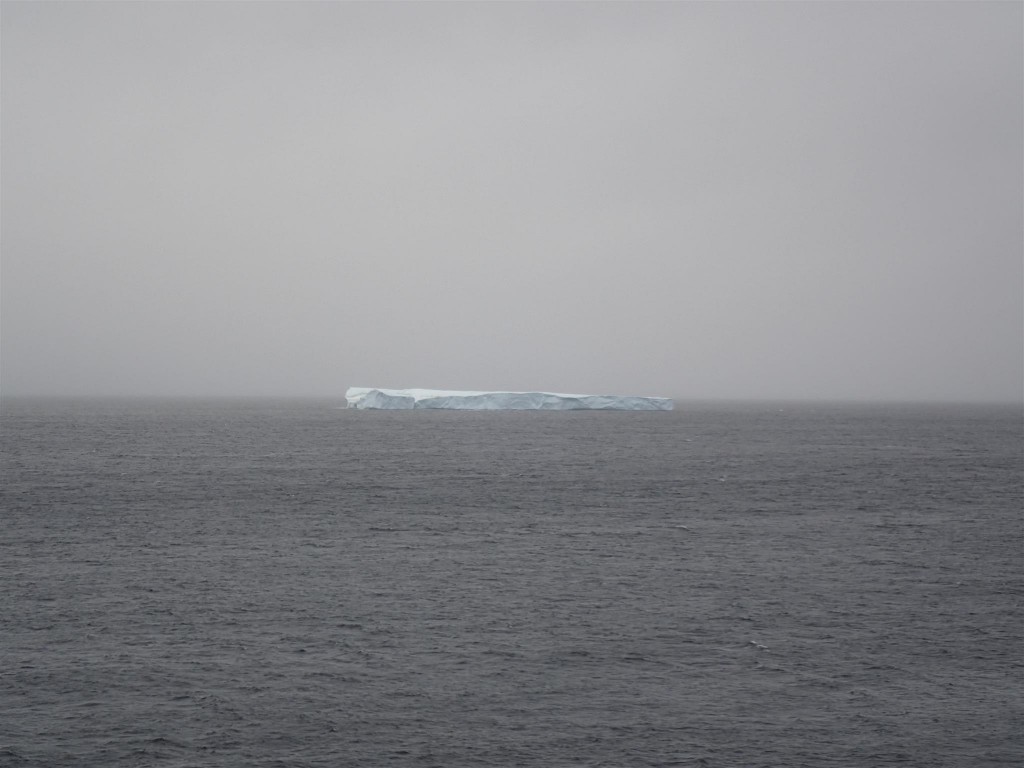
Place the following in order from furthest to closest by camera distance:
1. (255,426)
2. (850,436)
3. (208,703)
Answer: (255,426) < (850,436) < (208,703)

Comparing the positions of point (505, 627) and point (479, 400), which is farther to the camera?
point (479, 400)

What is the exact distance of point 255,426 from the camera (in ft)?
334

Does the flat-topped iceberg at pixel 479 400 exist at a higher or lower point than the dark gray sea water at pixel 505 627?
higher

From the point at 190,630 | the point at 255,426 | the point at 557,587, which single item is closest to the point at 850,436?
the point at 255,426

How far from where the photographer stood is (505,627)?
56.1ft

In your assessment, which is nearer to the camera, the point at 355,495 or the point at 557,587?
the point at 557,587

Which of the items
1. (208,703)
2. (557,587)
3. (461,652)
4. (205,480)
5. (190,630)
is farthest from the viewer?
(205,480)

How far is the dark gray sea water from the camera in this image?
474 inches

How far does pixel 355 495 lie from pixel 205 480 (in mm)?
9031

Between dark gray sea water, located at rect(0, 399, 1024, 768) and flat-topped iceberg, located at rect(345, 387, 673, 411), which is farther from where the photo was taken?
flat-topped iceberg, located at rect(345, 387, 673, 411)

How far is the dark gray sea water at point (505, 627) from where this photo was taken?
12.0 meters

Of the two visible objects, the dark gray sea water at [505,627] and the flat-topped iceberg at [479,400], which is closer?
the dark gray sea water at [505,627]

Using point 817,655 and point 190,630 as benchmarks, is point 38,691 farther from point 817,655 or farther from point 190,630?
point 817,655

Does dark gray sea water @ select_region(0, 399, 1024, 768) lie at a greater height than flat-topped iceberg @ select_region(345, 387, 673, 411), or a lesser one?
lesser
